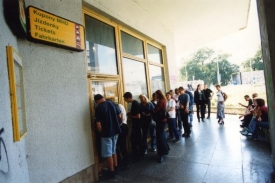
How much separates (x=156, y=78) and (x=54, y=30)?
4.63 metres

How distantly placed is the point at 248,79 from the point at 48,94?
28.2 metres

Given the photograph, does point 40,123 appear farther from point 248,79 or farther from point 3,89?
point 248,79

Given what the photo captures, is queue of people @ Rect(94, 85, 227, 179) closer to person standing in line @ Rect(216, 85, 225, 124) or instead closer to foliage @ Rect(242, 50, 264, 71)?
person standing in line @ Rect(216, 85, 225, 124)

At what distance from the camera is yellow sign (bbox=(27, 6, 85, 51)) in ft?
8.46

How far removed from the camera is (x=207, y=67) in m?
37.9

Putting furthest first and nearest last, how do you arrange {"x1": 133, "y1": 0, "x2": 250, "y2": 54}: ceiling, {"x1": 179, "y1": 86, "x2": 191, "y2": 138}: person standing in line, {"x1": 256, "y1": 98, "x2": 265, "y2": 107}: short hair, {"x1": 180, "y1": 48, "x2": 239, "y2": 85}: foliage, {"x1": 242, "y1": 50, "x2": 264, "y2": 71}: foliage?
{"x1": 180, "y1": 48, "x2": 239, "y2": 85}: foliage < {"x1": 242, "y1": 50, "x2": 264, "y2": 71}: foliage < {"x1": 179, "y1": 86, "x2": 191, "y2": 138}: person standing in line < {"x1": 133, "y1": 0, "x2": 250, "y2": 54}: ceiling < {"x1": 256, "y1": 98, "x2": 265, "y2": 107}: short hair

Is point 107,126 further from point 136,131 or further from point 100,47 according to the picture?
point 100,47

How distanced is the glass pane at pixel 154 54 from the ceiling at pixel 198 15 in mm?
1158

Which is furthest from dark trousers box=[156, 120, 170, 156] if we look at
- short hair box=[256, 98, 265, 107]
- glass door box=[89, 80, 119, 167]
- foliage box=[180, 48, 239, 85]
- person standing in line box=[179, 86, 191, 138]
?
foliage box=[180, 48, 239, 85]

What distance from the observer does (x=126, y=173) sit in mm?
3652

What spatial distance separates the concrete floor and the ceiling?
458 centimetres

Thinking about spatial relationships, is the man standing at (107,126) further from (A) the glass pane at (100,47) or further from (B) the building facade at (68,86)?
(A) the glass pane at (100,47)

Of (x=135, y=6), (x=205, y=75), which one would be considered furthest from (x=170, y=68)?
(x=205, y=75)

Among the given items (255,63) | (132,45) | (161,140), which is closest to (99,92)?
(161,140)
